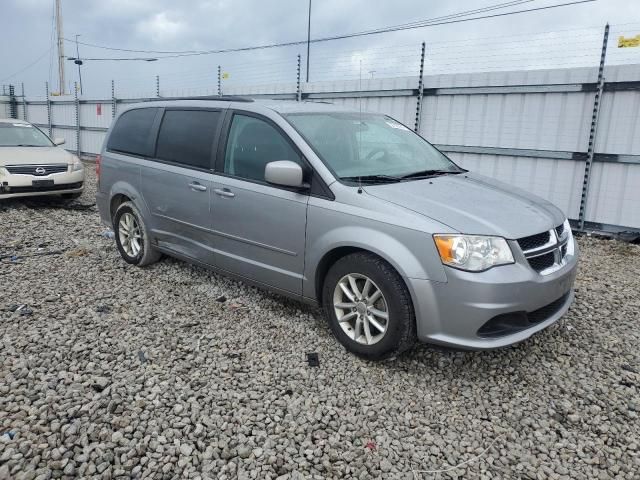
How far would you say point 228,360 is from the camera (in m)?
3.35

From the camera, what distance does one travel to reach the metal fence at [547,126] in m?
6.68

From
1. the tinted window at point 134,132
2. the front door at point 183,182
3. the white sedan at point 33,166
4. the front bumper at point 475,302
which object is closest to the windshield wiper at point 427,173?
the front bumper at point 475,302

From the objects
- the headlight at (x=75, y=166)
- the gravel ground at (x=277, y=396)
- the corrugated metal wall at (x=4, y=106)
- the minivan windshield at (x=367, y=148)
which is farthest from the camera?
the corrugated metal wall at (x=4, y=106)

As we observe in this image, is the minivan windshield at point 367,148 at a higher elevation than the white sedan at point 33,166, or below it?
higher

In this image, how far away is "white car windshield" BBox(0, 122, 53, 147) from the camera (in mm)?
8805

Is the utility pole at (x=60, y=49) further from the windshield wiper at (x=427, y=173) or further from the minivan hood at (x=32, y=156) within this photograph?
the windshield wiper at (x=427, y=173)

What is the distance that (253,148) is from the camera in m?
3.97

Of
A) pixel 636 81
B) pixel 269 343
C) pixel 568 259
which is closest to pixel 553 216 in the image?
pixel 568 259

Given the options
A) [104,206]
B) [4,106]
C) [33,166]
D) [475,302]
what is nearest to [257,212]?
[475,302]

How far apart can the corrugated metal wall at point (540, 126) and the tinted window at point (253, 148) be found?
233 centimetres

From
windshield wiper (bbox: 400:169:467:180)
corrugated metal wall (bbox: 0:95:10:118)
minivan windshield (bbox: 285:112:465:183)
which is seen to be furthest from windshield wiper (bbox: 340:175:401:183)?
corrugated metal wall (bbox: 0:95:10:118)

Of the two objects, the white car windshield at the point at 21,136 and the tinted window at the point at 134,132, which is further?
the white car windshield at the point at 21,136

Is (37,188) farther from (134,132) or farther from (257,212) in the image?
(257,212)

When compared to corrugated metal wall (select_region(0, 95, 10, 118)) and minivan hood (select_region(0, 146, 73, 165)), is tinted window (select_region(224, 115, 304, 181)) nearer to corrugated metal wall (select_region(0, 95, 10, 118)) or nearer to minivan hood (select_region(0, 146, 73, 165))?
minivan hood (select_region(0, 146, 73, 165))
